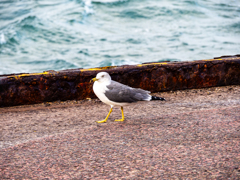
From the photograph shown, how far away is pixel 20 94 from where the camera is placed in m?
4.50

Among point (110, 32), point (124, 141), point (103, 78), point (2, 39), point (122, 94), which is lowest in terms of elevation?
point (2, 39)

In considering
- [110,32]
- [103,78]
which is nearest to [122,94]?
[103,78]

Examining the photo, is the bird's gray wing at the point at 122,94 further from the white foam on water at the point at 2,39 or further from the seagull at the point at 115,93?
the white foam on water at the point at 2,39

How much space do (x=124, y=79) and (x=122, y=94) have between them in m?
1.13

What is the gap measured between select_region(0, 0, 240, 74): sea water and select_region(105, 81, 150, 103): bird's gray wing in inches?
310

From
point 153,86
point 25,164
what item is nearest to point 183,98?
point 153,86

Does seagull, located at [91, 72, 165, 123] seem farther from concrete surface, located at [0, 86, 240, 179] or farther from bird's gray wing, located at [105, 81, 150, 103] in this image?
concrete surface, located at [0, 86, 240, 179]

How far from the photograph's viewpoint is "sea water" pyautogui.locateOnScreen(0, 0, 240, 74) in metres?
12.5

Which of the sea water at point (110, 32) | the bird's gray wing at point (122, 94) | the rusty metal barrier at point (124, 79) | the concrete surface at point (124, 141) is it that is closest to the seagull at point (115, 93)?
the bird's gray wing at point (122, 94)

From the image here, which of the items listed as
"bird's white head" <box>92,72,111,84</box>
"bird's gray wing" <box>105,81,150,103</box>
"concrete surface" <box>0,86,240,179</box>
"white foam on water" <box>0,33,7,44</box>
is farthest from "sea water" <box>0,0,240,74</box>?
"bird's gray wing" <box>105,81,150,103</box>

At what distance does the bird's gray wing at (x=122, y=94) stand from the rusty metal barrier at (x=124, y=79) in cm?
95

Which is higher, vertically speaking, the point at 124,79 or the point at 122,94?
the point at 122,94

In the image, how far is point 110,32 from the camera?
15.1 metres

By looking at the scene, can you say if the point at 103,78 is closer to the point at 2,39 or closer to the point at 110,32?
the point at 110,32
